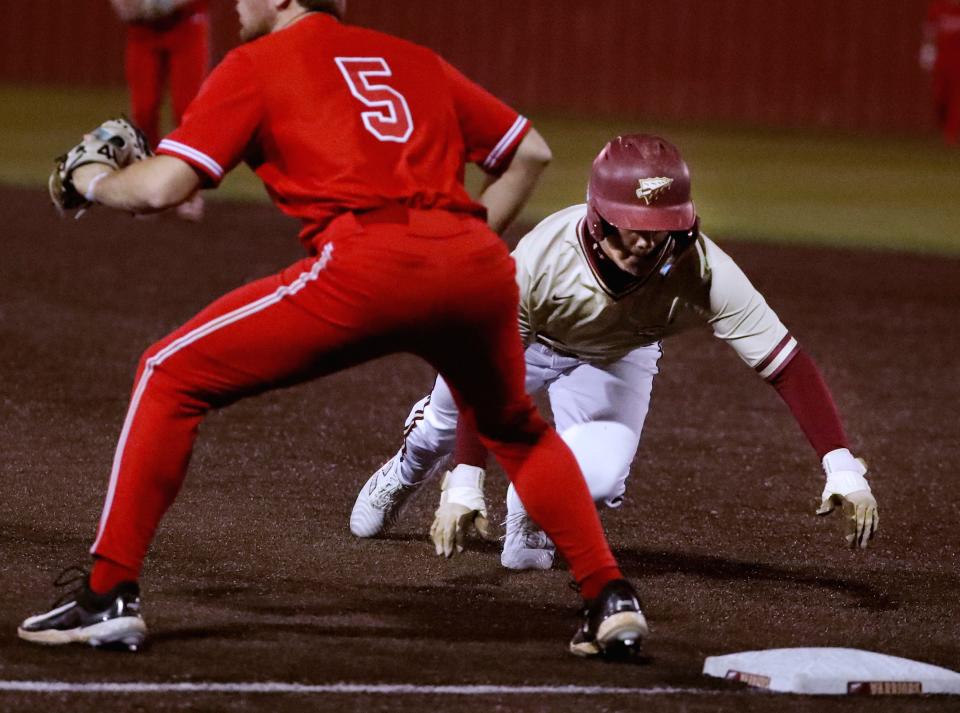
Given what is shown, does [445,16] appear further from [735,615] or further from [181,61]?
[735,615]

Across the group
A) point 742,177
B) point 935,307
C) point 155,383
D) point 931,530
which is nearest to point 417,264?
point 155,383

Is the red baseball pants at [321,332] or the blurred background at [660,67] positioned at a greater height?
the blurred background at [660,67]

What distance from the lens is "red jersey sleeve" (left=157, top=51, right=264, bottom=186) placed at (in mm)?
4180

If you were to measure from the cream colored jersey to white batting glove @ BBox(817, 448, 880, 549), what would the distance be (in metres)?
0.33

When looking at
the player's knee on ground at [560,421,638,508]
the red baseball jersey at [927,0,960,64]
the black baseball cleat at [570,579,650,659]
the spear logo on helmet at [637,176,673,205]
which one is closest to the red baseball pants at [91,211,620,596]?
the black baseball cleat at [570,579,650,659]

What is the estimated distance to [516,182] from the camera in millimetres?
4715

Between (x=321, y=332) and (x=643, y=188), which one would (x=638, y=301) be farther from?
(x=321, y=332)

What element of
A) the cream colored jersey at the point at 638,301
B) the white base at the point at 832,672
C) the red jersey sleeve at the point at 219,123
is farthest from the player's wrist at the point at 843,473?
the red jersey sleeve at the point at 219,123

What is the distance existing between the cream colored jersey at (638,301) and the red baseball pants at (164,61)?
6951 mm

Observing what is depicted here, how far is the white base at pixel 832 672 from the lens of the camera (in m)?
4.36

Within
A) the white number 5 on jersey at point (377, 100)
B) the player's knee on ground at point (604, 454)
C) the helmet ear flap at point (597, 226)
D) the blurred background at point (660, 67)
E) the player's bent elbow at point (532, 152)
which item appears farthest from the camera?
the blurred background at point (660, 67)

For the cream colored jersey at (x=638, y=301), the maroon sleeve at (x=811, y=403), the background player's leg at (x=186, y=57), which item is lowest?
the maroon sleeve at (x=811, y=403)

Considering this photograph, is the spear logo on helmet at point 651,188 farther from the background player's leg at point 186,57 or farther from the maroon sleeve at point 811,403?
the background player's leg at point 186,57

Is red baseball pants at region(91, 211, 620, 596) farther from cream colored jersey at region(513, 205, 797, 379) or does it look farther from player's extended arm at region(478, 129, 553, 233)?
cream colored jersey at region(513, 205, 797, 379)
